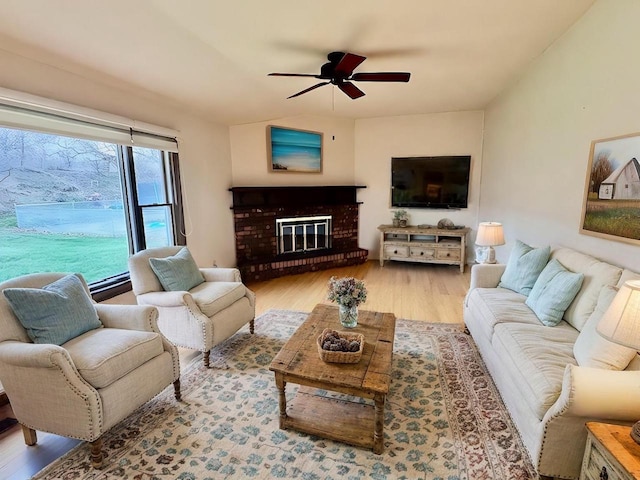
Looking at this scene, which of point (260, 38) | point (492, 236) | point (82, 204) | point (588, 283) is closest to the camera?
point (588, 283)

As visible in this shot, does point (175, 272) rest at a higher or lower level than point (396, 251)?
higher

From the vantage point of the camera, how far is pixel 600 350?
156cm

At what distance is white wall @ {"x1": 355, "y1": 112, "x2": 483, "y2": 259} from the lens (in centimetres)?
530

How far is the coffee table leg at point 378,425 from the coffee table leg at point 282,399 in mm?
522

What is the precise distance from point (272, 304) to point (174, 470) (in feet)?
7.57

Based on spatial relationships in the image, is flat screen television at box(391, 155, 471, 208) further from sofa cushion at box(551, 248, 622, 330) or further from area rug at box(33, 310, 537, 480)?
area rug at box(33, 310, 537, 480)

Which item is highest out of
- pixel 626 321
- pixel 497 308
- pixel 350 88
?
pixel 350 88

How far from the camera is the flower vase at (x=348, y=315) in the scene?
87.9 inches

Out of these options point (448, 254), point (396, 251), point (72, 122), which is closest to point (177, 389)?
point (72, 122)

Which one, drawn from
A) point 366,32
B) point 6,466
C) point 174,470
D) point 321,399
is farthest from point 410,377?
point 366,32

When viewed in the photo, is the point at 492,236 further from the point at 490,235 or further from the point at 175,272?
the point at 175,272

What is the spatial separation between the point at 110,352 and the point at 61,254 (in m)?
1.46

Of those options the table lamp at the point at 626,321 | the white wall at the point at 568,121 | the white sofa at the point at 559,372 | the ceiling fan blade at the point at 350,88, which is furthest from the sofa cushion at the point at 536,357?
the ceiling fan blade at the point at 350,88

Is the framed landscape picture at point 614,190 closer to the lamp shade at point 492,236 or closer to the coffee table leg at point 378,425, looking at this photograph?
the lamp shade at point 492,236
